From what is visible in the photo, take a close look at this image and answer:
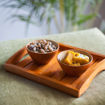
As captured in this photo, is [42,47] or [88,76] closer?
[88,76]

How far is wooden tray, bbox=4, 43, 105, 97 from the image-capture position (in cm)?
Answer: 75

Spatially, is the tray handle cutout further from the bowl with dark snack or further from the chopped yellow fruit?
the bowl with dark snack

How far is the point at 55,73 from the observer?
0.85 metres

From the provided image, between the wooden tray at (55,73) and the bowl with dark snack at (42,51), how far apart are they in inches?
1.4

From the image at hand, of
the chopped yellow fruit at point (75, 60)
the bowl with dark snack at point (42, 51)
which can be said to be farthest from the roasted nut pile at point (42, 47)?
the chopped yellow fruit at point (75, 60)

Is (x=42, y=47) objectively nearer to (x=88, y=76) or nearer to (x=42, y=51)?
(x=42, y=51)

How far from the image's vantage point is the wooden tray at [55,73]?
29.5 inches

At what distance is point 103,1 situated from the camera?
7.87ft

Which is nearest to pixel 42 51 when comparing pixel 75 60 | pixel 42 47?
pixel 42 47

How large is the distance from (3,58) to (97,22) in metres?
1.81

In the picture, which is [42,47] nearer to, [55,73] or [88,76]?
[55,73]

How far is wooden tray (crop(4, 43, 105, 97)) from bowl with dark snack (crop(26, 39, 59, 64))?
36 millimetres

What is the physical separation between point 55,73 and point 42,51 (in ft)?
0.38

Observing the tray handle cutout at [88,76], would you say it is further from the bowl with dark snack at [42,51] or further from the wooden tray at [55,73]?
the bowl with dark snack at [42,51]
